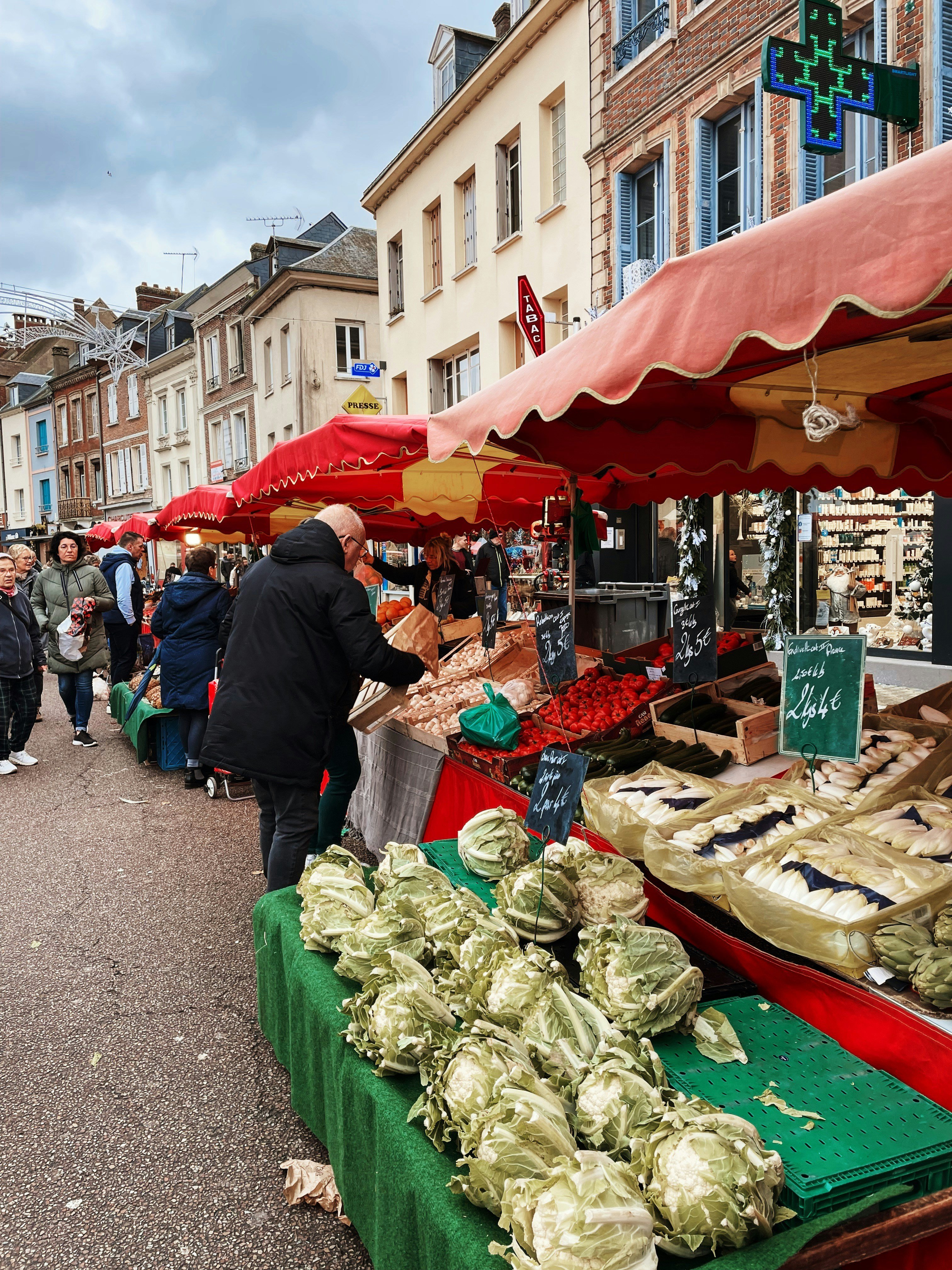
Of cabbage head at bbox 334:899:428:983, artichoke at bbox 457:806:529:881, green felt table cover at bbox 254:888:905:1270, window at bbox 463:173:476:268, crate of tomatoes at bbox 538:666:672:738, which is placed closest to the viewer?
green felt table cover at bbox 254:888:905:1270

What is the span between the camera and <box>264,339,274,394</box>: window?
26.7 m

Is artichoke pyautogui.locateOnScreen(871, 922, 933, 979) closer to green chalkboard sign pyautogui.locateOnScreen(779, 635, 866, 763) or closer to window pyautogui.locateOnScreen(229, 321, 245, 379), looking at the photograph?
green chalkboard sign pyautogui.locateOnScreen(779, 635, 866, 763)

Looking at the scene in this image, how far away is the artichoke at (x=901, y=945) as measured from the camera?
2.00m

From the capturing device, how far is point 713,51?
35.3 feet

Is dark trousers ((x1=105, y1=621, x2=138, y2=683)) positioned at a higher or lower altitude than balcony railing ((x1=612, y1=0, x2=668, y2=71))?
lower

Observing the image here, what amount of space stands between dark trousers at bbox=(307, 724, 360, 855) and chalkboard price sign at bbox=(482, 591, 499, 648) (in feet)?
3.23

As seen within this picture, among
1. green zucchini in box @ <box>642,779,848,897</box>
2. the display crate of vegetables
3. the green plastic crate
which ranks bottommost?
the green plastic crate

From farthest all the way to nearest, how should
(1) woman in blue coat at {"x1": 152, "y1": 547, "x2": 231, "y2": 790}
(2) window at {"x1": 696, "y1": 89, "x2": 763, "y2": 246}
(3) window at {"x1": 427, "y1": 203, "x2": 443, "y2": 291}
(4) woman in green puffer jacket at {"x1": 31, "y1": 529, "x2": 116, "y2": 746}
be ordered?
1. (3) window at {"x1": 427, "y1": 203, "x2": 443, "y2": 291}
2. (2) window at {"x1": 696, "y1": 89, "x2": 763, "y2": 246}
3. (4) woman in green puffer jacket at {"x1": 31, "y1": 529, "x2": 116, "y2": 746}
4. (1) woman in blue coat at {"x1": 152, "y1": 547, "x2": 231, "y2": 790}

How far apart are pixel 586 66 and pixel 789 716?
13399 millimetres

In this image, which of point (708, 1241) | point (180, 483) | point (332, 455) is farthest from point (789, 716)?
point (180, 483)

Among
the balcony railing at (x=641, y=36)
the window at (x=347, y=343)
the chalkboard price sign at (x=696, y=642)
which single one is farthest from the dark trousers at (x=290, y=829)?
the window at (x=347, y=343)

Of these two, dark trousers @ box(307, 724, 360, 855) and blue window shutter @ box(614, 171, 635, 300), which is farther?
blue window shutter @ box(614, 171, 635, 300)

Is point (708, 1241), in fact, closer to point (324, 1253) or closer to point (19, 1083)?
point (324, 1253)

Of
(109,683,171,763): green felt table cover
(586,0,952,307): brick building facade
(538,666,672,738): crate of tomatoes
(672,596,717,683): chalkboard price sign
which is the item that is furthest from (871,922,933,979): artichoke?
(586,0,952,307): brick building facade
